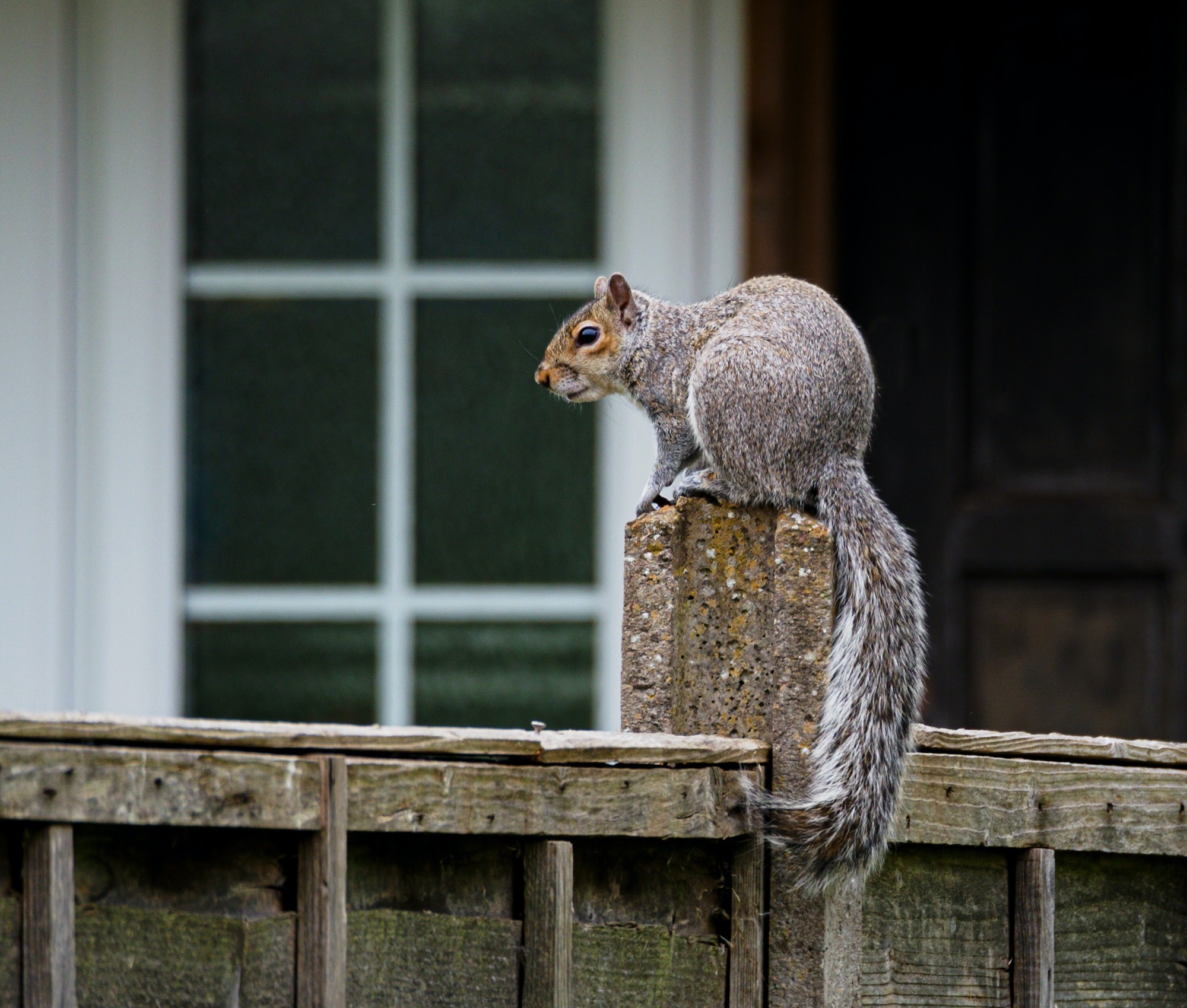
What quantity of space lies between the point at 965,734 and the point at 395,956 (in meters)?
0.58

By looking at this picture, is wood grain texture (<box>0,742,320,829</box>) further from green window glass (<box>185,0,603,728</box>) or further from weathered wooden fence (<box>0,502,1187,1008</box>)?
green window glass (<box>185,0,603,728</box>)

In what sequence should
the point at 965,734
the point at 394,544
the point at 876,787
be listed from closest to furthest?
1. the point at 876,787
2. the point at 965,734
3. the point at 394,544

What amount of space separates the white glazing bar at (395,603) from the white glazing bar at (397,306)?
46 mm

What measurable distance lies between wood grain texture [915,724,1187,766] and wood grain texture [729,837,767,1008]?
0.66 feet

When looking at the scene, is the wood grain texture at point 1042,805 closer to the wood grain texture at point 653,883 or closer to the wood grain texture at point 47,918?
the wood grain texture at point 653,883

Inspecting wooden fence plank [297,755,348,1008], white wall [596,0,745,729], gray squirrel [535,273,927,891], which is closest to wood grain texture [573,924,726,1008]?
gray squirrel [535,273,927,891]

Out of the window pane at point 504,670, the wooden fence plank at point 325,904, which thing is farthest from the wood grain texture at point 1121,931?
the window pane at point 504,670

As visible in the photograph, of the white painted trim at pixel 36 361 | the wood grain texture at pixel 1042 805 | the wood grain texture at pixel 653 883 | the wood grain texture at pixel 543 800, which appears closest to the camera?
the wood grain texture at pixel 543 800

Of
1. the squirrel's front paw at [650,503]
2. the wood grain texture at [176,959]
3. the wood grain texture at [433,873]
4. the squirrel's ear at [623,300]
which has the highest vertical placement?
the squirrel's ear at [623,300]

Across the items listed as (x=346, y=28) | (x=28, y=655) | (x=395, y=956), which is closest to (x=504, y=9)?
(x=346, y=28)

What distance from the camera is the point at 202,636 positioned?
3.30 m

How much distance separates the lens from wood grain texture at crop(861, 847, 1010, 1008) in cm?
149

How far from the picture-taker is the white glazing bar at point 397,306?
10.8 ft

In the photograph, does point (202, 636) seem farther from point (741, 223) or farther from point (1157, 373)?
point (1157, 373)
